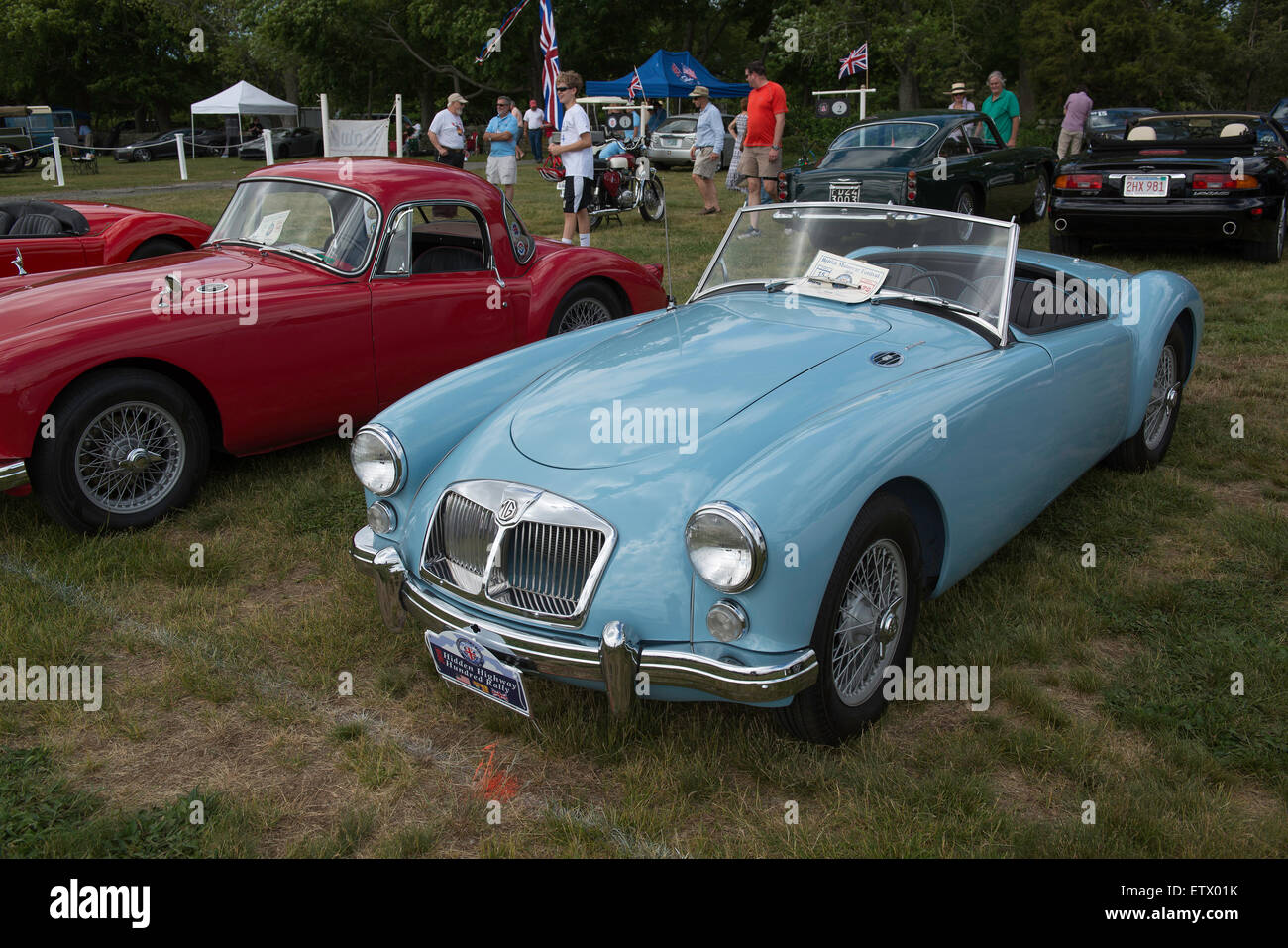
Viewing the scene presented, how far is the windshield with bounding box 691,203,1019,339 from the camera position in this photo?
157 inches

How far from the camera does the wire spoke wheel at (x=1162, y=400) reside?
5050 millimetres

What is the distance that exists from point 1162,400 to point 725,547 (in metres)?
3.48

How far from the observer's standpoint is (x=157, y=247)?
7.95 metres

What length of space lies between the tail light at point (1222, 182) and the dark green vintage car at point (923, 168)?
211 cm

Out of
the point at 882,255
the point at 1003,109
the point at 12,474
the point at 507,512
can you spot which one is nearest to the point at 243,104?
the point at 1003,109

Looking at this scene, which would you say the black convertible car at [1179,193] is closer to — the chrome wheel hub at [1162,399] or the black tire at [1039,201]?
the black tire at [1039,201]

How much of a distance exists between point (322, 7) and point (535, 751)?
46.4 m

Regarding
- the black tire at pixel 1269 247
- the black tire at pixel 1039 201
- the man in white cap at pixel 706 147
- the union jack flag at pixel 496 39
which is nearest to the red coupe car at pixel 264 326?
the black tire at pixel 1269 247

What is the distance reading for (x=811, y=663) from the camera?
268 cm

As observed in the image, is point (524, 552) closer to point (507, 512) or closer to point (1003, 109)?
point (507, 512)

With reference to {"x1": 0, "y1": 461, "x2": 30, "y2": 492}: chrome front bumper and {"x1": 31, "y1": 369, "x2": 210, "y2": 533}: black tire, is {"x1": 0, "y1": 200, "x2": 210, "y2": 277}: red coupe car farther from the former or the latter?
{"x1": 0, "y1": 461, "x2": 30, "y2": 492}: chrome front bumper

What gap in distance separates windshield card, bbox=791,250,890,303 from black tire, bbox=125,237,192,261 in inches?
221

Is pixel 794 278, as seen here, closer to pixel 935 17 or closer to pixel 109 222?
pixel 109 222

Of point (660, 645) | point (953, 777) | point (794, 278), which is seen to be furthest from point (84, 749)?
point (794, 278)
